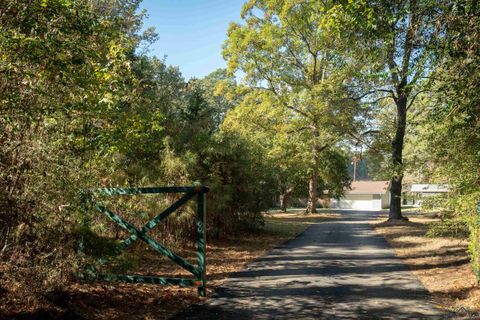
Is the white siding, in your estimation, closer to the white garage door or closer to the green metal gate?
the white garage door

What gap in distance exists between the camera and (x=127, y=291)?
23.9ft

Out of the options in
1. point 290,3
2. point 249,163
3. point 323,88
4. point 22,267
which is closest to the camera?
point 22,267

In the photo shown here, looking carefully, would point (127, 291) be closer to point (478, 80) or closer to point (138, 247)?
point (138, 247)

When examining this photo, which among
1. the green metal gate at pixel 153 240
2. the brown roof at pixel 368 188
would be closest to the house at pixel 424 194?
the green metal gate at pixel 153 240

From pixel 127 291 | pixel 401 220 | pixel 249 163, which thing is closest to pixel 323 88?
pixel 401 220

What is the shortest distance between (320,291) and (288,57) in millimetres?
26263

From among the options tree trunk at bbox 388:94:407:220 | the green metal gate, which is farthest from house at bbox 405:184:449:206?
tree trunk at bbox 388:94:407:220

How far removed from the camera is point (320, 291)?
775cm

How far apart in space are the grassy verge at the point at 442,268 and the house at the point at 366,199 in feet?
168

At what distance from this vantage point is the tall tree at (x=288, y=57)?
2867cm

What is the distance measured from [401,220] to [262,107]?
12.6 metres

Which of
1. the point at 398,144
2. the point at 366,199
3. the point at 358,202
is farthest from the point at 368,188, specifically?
the point at 398,144

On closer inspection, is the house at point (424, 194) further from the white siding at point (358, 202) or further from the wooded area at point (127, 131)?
the white siding at point (358, 202)

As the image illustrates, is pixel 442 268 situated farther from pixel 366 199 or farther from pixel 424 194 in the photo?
pixel 366 199
